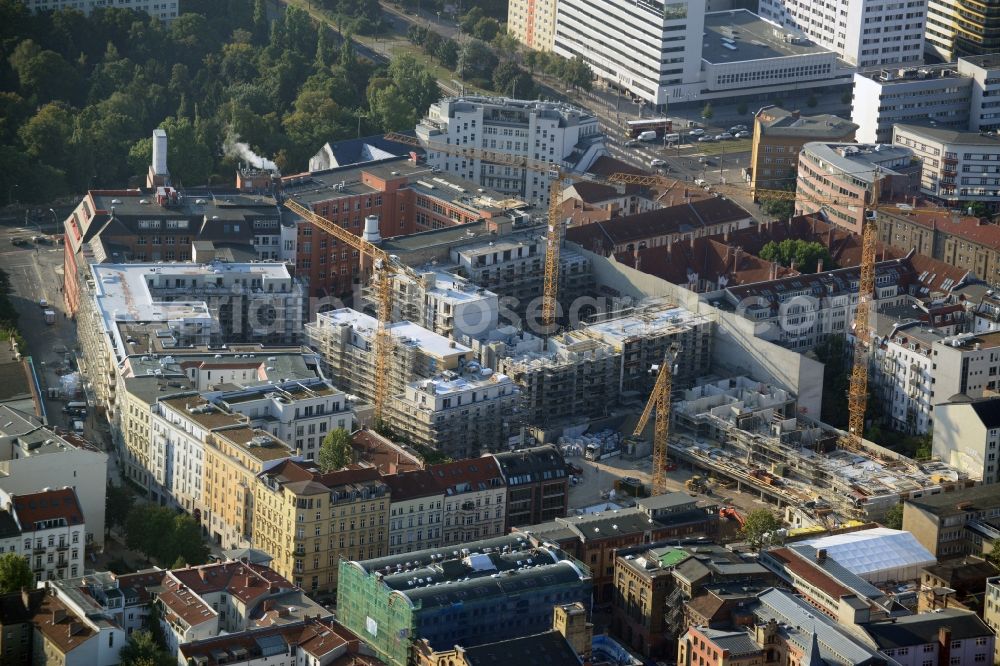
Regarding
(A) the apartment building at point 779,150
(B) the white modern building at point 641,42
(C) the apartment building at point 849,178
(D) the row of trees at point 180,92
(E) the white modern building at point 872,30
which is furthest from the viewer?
Answer: (E) the white modern building at point 872,30

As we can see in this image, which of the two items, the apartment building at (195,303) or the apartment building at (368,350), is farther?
the apartment building at (195,303)

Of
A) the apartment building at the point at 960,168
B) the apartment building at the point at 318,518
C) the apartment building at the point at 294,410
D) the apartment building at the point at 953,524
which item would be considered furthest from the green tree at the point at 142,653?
the apartment building at the point at 960,168

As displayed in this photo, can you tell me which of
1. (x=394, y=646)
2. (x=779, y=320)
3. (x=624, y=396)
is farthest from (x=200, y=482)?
(x=779, y=320)

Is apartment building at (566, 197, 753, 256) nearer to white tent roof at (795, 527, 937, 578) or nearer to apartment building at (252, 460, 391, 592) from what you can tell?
white tent roof at (795, 527, 937, 578)

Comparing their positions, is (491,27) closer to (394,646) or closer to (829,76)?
(829,76)

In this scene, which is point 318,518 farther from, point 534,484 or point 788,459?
point 788,459

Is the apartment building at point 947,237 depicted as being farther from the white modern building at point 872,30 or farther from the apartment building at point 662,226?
the white modern building at point 872,30

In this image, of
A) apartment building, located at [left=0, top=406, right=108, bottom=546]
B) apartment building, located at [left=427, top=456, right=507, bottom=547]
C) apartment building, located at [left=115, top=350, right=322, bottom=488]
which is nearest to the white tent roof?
apartment building, located at [left=427, top=456, right=507, bottom=547]
